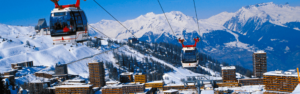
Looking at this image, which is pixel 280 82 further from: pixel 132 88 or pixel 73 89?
pixel 73 89

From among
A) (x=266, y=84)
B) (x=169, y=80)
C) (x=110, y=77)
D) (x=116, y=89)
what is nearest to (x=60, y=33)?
(x=116, y=89)

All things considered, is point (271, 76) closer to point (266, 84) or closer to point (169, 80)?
point (266, 84)

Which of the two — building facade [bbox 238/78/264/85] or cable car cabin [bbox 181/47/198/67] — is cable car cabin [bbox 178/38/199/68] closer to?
cable car cabin [bbox 181/47/198/67]

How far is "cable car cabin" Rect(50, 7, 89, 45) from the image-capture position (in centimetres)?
2242

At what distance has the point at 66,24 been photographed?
22.5 metres

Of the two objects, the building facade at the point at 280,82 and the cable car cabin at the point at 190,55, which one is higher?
the cable car cabin at the point at 190,55

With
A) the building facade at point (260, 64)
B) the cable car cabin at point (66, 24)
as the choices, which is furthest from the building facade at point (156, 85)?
the cable car cabin at point (66, 24)

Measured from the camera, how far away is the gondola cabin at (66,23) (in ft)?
73.6

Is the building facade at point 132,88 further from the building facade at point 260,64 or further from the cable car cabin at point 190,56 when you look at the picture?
the building facade at point 260,64

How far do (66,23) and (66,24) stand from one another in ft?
0.30

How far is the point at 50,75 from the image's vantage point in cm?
12544

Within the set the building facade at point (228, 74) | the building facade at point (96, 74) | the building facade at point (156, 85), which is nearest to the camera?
the building facade at point (156, 85)

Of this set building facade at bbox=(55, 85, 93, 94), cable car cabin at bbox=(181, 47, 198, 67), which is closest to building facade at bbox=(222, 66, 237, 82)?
building facade at bbox=(55, 85, 93, 94)

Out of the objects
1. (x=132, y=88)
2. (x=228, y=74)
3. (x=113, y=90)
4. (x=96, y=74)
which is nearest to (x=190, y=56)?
(x=132, y=88)
